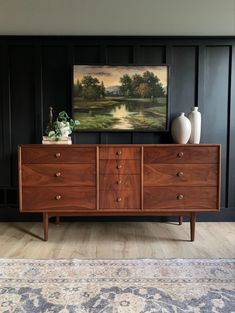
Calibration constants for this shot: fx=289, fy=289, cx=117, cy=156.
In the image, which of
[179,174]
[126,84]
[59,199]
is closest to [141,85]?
[126,84]

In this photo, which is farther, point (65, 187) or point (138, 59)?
point (138, 59)

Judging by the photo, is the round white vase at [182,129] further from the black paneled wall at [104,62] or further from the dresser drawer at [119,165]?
the dresser drawer at [119,165]

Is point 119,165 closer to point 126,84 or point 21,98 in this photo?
point 126,84

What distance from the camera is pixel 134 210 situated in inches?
106

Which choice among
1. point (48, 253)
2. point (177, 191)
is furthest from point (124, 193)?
point (48, 253)

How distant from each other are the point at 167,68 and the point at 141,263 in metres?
2.07

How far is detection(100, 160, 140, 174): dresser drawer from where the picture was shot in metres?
2.66

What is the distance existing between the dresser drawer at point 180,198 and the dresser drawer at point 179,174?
0.18 feet

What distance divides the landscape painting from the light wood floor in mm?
1106

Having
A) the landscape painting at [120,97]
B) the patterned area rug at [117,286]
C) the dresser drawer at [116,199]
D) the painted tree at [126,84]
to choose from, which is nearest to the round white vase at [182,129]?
the landscape painting at [120,97]

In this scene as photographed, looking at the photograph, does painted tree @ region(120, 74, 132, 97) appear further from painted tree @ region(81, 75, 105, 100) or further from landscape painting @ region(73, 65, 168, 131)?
painted tree @ region(81, 75, 105, 100)

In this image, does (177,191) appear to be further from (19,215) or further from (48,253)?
(19,215)

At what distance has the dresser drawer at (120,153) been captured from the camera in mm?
2650

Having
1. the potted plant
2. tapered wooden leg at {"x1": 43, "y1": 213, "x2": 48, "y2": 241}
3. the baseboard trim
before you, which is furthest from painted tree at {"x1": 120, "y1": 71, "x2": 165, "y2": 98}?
tapered wooden leg at {"x1": 43, "y1": 213, "x2": 48, "y2": 241}
